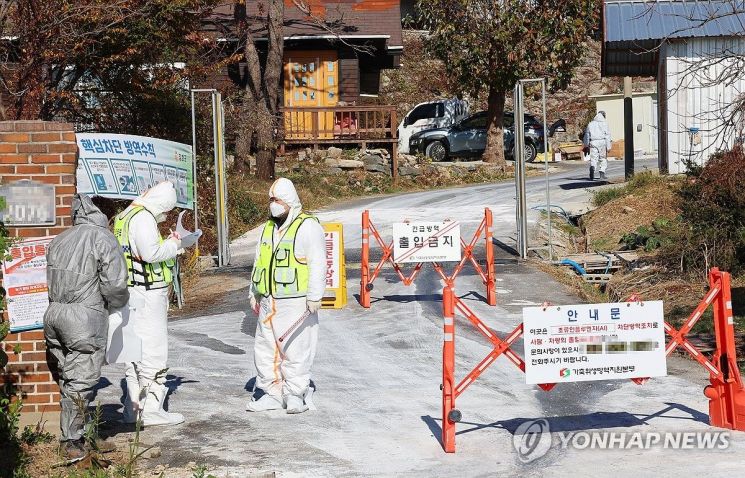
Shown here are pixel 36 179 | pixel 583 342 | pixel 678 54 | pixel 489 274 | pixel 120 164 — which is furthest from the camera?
pixel 678 54

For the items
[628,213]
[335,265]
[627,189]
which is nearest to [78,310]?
[335,265]

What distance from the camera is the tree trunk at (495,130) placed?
3306 cm

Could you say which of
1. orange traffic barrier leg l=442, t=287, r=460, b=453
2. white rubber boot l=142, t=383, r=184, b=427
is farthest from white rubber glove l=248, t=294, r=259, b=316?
orange traffic barrier leg l=442, t=287, r=460, b=453

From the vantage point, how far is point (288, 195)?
9320 millimetres

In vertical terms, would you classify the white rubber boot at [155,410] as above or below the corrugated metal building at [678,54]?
below

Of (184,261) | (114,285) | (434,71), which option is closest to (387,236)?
(184,261)

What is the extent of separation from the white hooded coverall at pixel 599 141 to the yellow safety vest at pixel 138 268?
63.3 ft

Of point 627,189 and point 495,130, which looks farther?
point 495,130

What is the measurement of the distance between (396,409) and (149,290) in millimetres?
2350

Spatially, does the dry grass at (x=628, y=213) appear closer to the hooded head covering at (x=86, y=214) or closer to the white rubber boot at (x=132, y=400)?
the white rubber boot at (x=132, y=400)

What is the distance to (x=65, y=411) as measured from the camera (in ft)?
25.4

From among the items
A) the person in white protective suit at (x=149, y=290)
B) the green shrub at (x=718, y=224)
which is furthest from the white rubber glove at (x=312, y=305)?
the green shrub at (x=718, y=224)

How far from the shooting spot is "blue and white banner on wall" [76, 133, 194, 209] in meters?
14.2

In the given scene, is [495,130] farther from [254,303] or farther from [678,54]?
[254,303]
